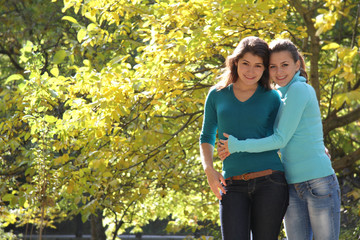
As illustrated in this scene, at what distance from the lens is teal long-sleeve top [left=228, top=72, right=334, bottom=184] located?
285 cm

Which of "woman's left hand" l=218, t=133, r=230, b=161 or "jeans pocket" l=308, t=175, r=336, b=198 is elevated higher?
"woman's left hand" l=218, t=133, r=230, b=161

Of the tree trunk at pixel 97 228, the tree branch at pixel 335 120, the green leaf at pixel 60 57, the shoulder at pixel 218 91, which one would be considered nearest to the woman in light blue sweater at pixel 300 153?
the shoulder at pixel 218 91

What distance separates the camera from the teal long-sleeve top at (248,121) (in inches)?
114

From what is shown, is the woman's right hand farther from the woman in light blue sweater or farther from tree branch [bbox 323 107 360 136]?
tree branch [bbox 323 107 360 136]

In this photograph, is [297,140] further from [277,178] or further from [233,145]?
[233,145]

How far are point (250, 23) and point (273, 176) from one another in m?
2.18

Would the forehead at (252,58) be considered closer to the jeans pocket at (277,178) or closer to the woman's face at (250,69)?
the woman's face at (250,69)

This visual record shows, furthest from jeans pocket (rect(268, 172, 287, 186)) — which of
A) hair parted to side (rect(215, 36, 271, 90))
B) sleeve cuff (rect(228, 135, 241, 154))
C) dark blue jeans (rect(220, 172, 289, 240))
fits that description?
hair parted to side (rect(215, 36, 271, 90))

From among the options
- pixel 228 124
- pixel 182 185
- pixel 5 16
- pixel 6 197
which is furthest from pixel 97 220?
pixel 228 124

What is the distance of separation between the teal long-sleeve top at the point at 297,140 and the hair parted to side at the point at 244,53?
0.59 ft

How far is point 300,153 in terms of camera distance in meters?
2.93

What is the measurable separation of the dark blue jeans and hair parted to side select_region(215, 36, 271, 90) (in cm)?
60

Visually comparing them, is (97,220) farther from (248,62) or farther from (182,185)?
(248,62)

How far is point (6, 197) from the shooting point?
536cm
